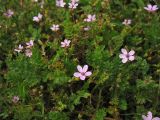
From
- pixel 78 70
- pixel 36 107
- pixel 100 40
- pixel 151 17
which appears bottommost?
pixel 36 107

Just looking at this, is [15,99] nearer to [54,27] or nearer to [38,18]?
[54,27]

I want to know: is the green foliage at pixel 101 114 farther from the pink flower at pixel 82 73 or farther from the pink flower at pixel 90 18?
the pink flower at pixel 90 18

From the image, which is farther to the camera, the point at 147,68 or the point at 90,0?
the point at 90,0

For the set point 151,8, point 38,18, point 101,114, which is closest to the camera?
point 101,114

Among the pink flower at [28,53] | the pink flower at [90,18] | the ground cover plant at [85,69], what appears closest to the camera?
the ground cover plant at [85,69]

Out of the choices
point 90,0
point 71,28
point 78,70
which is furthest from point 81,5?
point 78,70

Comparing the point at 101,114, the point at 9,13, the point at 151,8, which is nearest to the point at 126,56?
the point at 101,114

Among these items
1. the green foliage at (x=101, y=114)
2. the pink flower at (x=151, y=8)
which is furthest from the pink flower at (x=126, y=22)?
the green foliage at (x=101, y=114)

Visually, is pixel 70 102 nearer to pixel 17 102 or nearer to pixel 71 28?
pixel 17 102

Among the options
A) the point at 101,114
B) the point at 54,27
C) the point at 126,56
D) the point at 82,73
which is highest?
the point at 54,27
